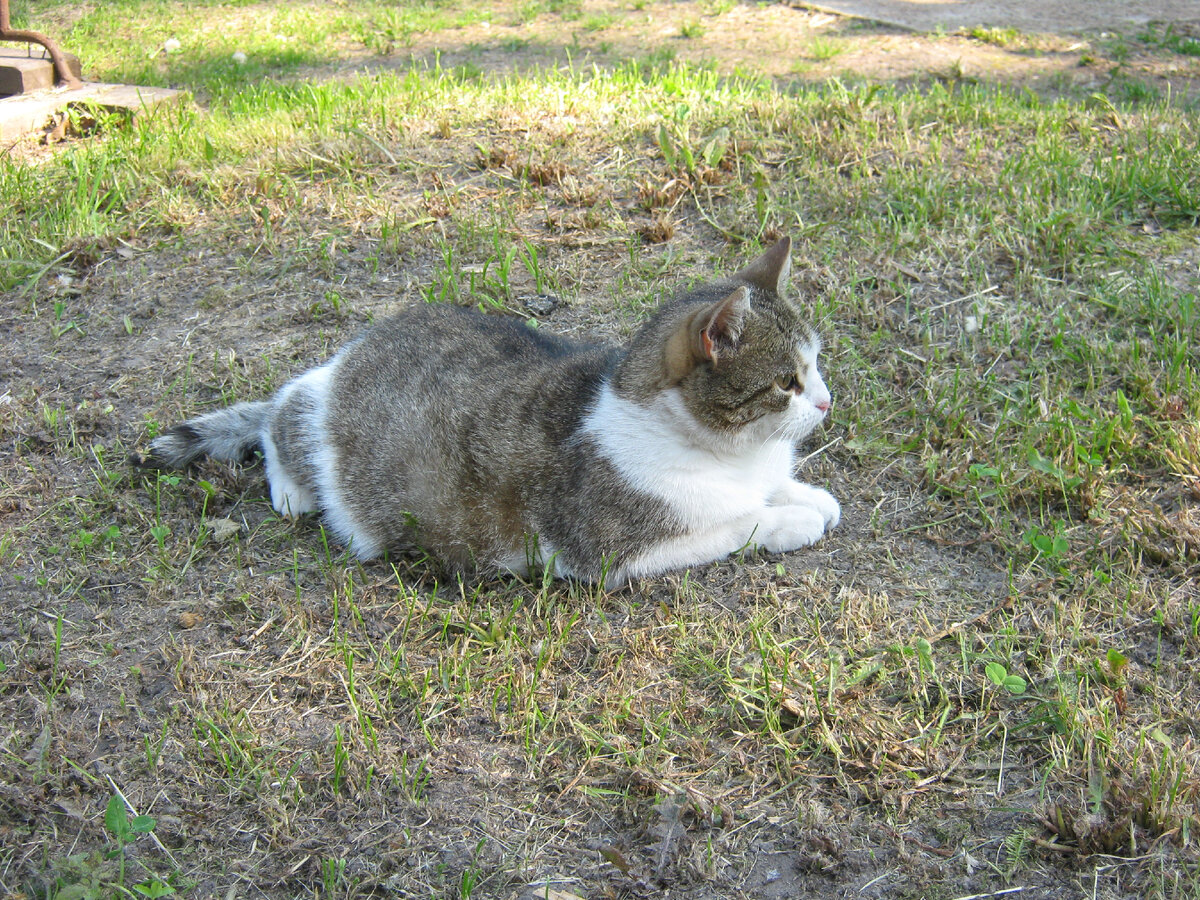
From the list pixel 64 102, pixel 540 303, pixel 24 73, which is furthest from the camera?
pixel 24 73

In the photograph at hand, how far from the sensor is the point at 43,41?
6.13m

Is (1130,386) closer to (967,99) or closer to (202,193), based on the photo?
(967,99)

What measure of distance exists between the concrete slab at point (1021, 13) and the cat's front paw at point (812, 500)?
5.47m

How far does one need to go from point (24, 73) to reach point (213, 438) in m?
4.04

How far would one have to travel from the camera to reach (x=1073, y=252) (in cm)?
432

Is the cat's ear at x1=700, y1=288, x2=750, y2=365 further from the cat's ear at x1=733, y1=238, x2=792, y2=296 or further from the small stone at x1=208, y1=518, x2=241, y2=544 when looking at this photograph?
the small stone at x1=208, y1=518, x2=241, y2=544

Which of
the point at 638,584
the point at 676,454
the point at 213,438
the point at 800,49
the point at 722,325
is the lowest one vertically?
the point at 638,584

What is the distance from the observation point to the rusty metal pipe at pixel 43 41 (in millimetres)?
6125

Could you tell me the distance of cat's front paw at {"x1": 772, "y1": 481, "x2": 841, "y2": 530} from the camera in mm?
3316

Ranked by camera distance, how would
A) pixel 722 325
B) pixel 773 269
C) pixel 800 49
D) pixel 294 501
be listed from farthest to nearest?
1. pixel 800 49
2. pixel 294 501
3. pixel 773 269
4. pixel 722 325

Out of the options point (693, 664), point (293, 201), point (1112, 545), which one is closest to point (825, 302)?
point (1112, 545)

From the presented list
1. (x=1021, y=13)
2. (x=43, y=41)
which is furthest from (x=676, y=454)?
(x=1021, y=13)

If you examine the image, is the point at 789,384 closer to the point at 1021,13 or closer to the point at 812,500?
the point at 812,500

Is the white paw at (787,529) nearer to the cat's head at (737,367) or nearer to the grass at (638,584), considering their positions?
the grass at (638,584)
